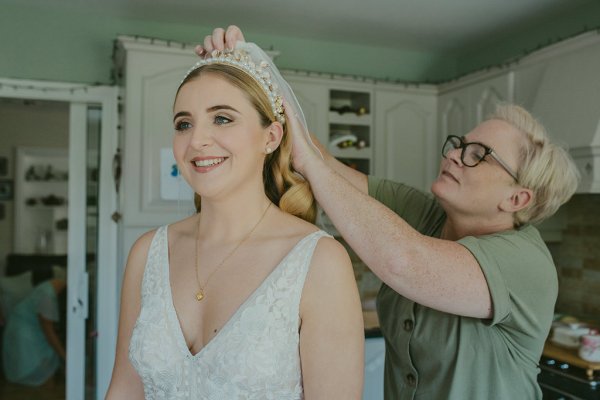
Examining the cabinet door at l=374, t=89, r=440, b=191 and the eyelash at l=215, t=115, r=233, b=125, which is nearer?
the eyelash at l=215, t=115, r=233, b=125

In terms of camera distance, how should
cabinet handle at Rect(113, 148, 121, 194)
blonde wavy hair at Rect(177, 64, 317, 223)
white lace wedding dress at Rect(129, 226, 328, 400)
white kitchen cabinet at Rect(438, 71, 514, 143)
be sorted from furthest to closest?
cabinet handle at Rect(113, 148, 121, 194) < white kitchen cabinet at Rect(438, 71, 514, 143) < blonde wavy hair at Rect(177, 64, 317, 223) < white lace wedding dress at Rect(129, 226, 328, 400)

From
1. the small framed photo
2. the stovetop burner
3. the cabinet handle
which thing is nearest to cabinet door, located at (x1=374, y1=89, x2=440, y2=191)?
the stovetop burner

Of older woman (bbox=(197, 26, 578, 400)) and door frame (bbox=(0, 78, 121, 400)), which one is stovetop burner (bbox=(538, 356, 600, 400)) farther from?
door frame (bbox=(0, 78, 121, 400))

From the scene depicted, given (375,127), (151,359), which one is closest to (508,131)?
(151,359)

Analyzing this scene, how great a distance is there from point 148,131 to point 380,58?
66.8 inches

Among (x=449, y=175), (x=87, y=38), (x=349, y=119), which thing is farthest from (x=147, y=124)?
(x=449, y=175)

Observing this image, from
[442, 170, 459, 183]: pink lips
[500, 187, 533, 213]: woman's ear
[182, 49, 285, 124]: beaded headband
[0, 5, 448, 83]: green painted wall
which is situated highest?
[0, 5, 448, 83]: green painted wall

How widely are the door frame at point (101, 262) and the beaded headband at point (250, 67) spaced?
2055 millimetres

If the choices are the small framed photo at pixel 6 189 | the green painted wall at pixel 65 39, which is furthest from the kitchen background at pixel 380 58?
the small framed photo at pixel 6 189

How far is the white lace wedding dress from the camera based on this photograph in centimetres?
106

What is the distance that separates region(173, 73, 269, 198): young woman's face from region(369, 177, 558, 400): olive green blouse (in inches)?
20.8

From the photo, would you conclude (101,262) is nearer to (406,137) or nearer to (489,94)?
(406,137)

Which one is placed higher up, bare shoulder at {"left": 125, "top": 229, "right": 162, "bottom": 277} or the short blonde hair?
the short blonde hair

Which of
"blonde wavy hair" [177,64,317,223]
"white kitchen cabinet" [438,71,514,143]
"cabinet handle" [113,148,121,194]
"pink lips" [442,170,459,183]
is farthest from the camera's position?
"cabinet handle" [113,148,121,194]
